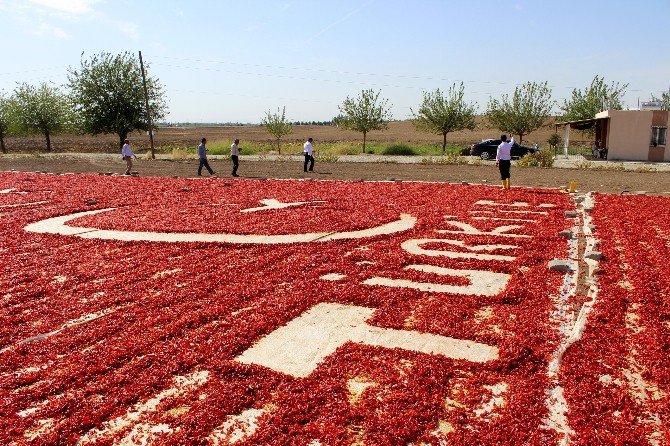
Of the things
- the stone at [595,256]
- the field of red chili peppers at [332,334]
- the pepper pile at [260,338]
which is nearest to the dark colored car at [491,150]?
the field of red chili peppers at [332,334]

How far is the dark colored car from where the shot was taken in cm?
3962

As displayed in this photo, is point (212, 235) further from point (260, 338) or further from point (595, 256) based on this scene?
point (595, 256)

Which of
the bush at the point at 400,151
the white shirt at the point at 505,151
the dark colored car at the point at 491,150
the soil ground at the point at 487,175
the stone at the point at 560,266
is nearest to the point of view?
the stone at the point at 560,266

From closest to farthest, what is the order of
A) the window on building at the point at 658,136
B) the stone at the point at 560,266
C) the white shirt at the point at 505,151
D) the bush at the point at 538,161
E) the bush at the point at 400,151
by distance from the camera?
the stone at the point at 560,266 < the white shirt at the point at 505,151 < the bush at the point at 538,161 < the window on building at the point at 658,136 < the bush at the point at 400,151

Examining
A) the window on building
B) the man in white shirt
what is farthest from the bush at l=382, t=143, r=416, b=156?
the man in white shirt

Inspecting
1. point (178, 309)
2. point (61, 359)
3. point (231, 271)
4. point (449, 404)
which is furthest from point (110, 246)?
point (449, 404)

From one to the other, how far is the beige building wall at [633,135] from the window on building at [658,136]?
315mm

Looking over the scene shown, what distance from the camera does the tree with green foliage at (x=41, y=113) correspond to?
60094 mm

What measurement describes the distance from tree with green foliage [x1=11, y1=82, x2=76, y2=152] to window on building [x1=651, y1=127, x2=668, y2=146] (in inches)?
2264

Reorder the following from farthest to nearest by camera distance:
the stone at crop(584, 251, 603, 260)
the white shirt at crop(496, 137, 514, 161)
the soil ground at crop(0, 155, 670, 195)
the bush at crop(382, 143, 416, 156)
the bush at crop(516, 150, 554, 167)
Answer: the bush at crop(382, 143, 416, 156)
the bush at crop(516, 150, 554, 167)
the soil ground at crop(0, 155, 670, 195)
the white shirt at crop(496, 137, 514, 161)
the stone at crop(584, 251, 603, 260)

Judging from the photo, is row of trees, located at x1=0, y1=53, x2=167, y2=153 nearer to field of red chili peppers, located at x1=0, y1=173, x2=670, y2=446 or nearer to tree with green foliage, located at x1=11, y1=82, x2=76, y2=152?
tree with green foliage, located at x1=11, y1=82, x2=76, y2=152

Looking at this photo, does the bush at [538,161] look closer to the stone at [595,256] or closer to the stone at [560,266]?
the stone at [595,256]

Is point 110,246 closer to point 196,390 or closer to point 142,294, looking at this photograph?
point 142,294

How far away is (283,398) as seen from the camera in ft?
14.7
